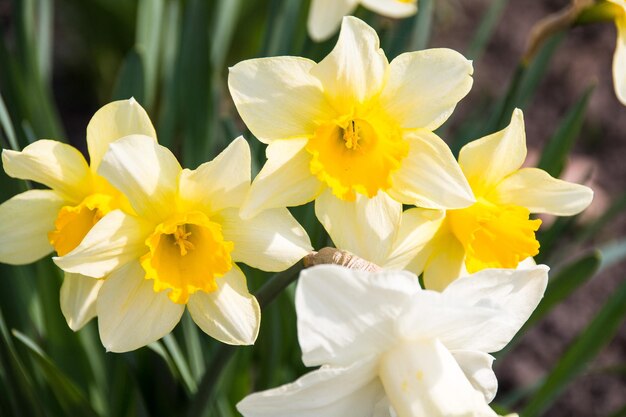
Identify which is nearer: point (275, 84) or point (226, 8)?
point (275, 84)

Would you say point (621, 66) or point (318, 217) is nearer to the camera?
point (318, 217)

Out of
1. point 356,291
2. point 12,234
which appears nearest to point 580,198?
point 356,291

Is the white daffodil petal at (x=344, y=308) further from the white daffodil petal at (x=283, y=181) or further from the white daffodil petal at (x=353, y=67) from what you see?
the white daffodil petal at (x=353, y=67)

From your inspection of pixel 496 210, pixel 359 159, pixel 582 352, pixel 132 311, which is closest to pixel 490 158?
pixel 496 210

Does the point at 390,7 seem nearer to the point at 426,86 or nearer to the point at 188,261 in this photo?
the point at 426,86

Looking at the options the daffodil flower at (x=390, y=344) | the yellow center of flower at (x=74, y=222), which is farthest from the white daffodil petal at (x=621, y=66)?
the yellow center of flower at (x=74, y=222)

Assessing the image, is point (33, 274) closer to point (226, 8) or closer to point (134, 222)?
point (134, 222)
